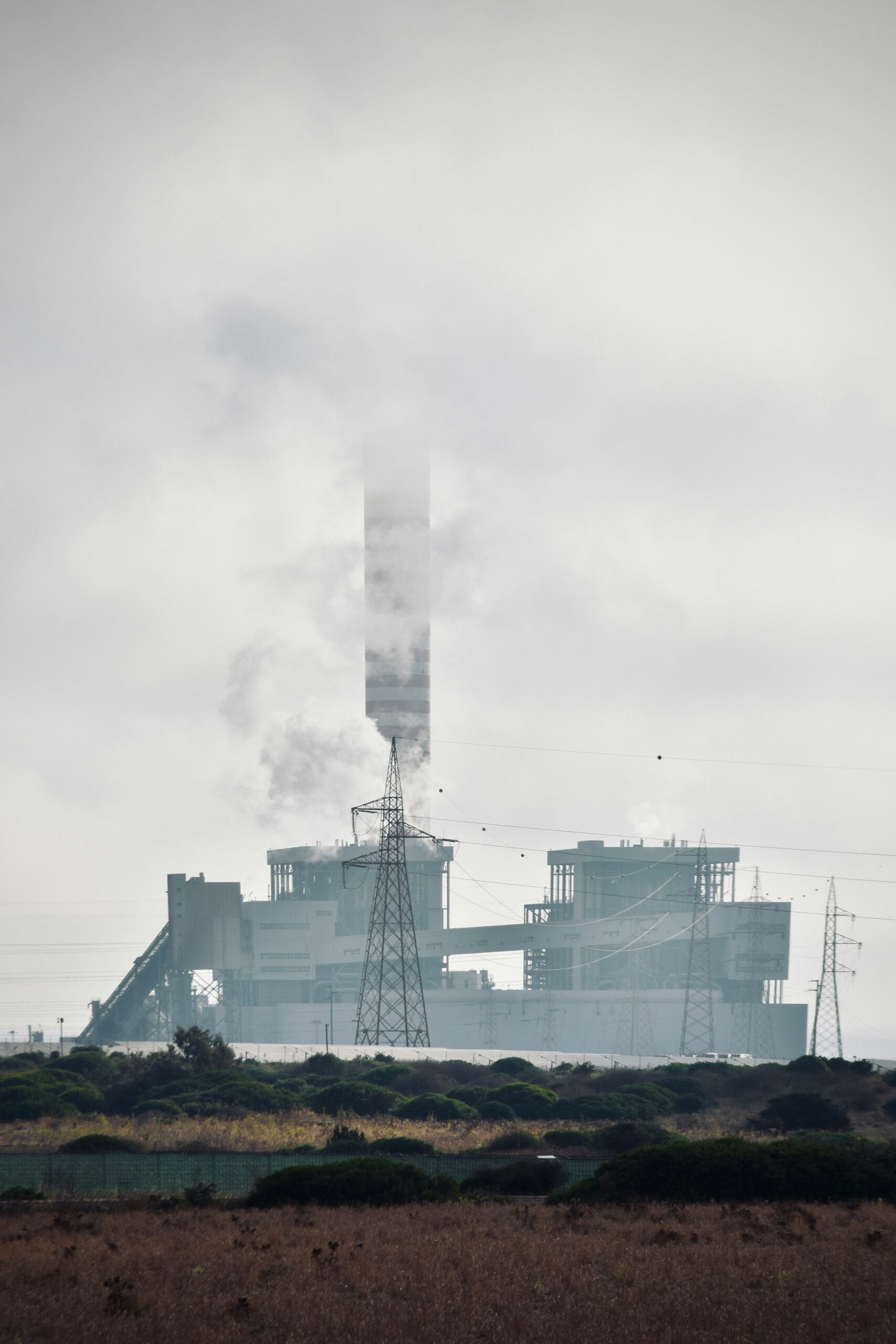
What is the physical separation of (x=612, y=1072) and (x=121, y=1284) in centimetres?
4863

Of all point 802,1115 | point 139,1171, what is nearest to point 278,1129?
point 139,1171

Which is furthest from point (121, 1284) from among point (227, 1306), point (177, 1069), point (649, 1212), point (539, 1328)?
point (177, 1069)

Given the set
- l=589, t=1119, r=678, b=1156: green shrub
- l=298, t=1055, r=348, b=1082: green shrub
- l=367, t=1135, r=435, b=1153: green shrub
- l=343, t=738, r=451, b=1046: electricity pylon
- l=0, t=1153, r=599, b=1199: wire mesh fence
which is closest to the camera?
l=0, t=1153, r=599, b=1199: wire mesh fence

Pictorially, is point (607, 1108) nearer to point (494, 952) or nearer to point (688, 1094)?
point (688, 1094)

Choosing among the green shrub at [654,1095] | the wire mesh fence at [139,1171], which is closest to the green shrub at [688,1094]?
the green shrub at [654,1095]

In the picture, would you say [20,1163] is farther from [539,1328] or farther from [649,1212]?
[539,1328]

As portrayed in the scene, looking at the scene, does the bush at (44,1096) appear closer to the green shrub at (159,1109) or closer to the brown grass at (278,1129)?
the brown grass at (278,1129)

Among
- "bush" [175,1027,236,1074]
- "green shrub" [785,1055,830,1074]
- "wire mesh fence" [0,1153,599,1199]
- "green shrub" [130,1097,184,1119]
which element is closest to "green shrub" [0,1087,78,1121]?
"green shrub" [130,1097,184,1119]

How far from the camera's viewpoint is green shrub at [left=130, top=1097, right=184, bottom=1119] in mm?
42062

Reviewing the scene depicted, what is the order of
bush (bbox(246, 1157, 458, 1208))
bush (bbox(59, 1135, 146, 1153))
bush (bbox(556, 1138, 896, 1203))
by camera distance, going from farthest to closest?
1. bush (bbox(59, 1135, 146, 1153))
2. bush (bbox(556, 1138, 896, 1203))
3. bush (bbox(246, 1157, 458, 1208))

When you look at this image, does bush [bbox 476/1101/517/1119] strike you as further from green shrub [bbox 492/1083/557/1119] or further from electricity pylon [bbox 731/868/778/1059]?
electricity pylon [bbox 731/868/778/1059]

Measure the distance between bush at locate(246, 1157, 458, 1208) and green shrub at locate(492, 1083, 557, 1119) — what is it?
2045 cm

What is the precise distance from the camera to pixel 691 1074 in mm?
62312

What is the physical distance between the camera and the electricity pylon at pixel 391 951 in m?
74.3
